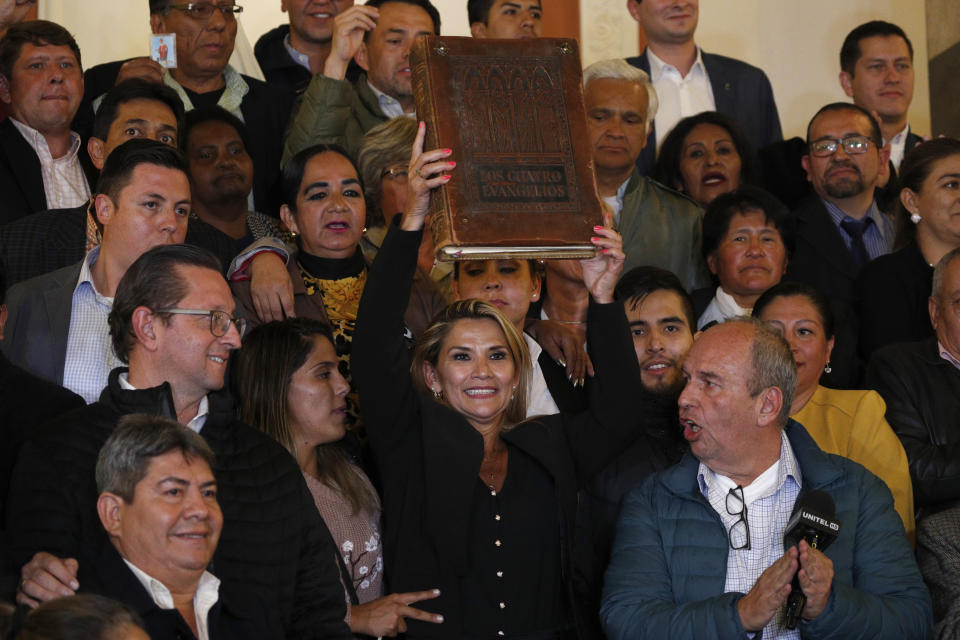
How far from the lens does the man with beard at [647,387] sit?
4.73 m

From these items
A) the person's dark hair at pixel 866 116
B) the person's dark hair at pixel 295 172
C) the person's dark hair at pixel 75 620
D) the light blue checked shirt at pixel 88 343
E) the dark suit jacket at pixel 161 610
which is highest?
the person's dark hair at pixel 866 116

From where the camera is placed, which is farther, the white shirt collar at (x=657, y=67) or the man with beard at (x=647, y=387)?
the white shirt collar at (x=657, y=67)

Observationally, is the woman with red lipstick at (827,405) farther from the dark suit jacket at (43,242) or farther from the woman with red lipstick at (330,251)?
the dark suit jacket at (43,242)

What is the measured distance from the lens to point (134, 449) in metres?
3.53

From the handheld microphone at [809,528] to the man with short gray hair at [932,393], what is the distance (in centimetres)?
112

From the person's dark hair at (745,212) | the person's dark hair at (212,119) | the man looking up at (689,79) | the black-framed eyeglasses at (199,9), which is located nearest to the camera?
the person's dark hair at (212,119)

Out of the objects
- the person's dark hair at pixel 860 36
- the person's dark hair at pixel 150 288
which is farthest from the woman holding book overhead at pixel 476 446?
the person's dark hair at pixel 860 36

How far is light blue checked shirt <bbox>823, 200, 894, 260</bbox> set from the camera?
661 centimetres

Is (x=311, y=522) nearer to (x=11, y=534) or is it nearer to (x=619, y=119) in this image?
(x=11, y=534)

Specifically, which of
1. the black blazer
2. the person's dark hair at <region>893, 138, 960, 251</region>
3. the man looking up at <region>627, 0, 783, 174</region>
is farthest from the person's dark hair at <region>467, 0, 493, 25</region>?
the black blazer

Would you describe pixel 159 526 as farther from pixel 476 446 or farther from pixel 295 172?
pixel 295 172

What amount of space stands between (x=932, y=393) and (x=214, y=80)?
3.41m

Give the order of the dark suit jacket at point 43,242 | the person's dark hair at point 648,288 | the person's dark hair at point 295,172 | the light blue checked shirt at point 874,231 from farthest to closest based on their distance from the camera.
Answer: the light blue checked shirt at point 874,231 → the person's dark hair at point 295,172 → the person's dark hair at point 648,288 → the dark suit jacket at point 43,242

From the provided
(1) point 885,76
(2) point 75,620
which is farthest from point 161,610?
(1) point 885,76
